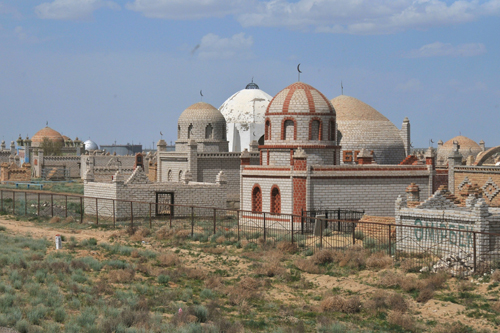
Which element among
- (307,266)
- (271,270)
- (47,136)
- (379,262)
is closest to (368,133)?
(307,266)

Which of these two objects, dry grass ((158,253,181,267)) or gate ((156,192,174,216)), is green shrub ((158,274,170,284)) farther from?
gate ((156,192,174,216))

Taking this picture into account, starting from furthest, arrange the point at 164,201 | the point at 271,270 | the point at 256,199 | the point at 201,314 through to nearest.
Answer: the point at 164,201 → the point at 256,199 → the point at 271,270 → the point at 201,314

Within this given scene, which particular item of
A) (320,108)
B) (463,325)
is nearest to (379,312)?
(463,325)

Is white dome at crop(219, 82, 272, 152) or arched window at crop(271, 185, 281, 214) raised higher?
white dome at crop(219, 82, 272, 152)

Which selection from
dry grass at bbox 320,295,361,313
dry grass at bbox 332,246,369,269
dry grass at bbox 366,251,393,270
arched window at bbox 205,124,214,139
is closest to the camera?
dry grass at bbox 320,295,361,313

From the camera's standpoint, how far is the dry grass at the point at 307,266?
23922 millimetres

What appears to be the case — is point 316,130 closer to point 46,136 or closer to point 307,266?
point 307,266

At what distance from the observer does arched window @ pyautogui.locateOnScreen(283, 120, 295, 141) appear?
37.2 m

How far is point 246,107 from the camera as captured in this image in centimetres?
6347

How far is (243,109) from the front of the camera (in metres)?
63.4

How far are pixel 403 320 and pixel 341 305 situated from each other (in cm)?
198

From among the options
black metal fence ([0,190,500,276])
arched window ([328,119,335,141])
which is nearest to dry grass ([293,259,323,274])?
black metal fence ([0,190,500,276])

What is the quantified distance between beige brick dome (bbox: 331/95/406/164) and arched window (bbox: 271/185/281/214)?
18.1 meters

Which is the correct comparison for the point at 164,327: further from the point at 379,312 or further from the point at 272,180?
the point at 272,180
